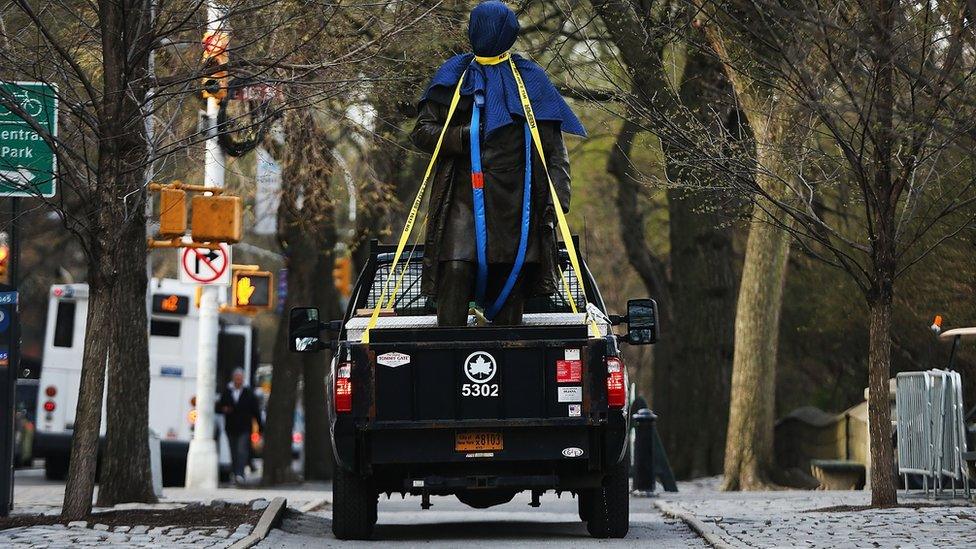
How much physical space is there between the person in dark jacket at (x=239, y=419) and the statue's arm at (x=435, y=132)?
1829cm

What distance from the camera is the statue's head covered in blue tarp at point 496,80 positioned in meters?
11.7

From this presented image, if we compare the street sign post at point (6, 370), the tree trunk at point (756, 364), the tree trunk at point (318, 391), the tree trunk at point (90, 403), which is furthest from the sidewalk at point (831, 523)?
the tree trunk at point (318, 391)

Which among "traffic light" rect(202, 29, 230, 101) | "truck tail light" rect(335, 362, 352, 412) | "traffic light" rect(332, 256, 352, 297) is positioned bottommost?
"truck tail light" rect(335, 362, 352, 412)

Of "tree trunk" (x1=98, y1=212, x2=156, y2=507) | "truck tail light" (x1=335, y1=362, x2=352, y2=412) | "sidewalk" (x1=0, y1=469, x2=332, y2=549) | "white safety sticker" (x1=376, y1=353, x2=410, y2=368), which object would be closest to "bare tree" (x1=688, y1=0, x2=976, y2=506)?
"white safety sticker" (x1=376, y1=353, x2=410, y2=368)

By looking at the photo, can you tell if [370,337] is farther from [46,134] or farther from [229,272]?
[229,272]

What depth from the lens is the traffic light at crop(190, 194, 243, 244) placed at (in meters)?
18.6

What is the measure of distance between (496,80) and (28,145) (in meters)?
4.25

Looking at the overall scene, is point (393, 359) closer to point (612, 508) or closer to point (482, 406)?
point (482, 406)

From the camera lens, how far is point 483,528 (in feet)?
46.5

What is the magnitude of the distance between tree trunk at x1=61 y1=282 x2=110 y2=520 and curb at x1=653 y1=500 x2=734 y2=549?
4455 millimetres

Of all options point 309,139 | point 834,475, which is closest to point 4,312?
point 309,139

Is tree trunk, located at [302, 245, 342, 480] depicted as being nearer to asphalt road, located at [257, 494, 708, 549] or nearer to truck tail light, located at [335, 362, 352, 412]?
asphalt road, located at [257, 494, 708, 549]

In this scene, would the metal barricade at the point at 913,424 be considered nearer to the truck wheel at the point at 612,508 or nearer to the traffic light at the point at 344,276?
the truck wheel at the point at 612,508

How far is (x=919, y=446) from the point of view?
653 inches
